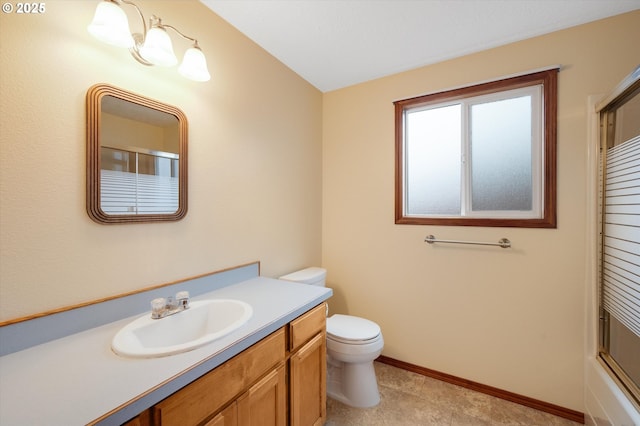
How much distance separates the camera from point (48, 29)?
0.94 m

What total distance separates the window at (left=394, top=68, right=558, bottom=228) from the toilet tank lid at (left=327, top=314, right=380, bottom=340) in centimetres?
88

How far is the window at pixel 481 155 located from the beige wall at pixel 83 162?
1.02 m

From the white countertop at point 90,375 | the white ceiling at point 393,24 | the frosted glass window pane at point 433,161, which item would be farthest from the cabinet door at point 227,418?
the white ceiling at point 393,24

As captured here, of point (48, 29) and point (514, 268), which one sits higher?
point (48, 29)

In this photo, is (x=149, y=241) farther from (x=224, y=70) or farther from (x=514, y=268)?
(x=514, y=268)

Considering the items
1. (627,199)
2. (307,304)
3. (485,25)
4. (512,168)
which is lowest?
(307,304)

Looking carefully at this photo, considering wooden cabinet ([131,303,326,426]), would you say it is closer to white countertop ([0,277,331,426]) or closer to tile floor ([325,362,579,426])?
white countertop ([0,277,331,426])

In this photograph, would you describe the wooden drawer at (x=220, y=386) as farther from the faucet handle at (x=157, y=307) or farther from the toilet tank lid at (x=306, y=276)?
the toilet tank lid at (x=306, y=276)

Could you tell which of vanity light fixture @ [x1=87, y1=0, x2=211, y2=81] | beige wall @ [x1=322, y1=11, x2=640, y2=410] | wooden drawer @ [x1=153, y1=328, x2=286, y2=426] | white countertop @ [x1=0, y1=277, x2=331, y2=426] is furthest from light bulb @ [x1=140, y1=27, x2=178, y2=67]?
beige wall @ [x1=322, y1=11, x2=640, y2=410]

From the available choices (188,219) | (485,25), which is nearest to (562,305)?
(485,25)

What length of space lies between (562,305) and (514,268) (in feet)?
1.05

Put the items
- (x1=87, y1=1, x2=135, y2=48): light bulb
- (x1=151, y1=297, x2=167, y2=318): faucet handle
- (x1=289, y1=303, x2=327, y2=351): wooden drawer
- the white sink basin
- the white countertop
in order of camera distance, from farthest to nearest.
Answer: (x1=289, y1=303, x2=327, y2=351): wooden drawer
(x1=151, y1=297, x2=167, y2=318): faucet handle
(x1=87, y1=1, x2=135, y2=48): light bulb
the white sink basin
the white countertop

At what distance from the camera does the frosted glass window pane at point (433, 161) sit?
6.74 ft

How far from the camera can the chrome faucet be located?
1.10m
